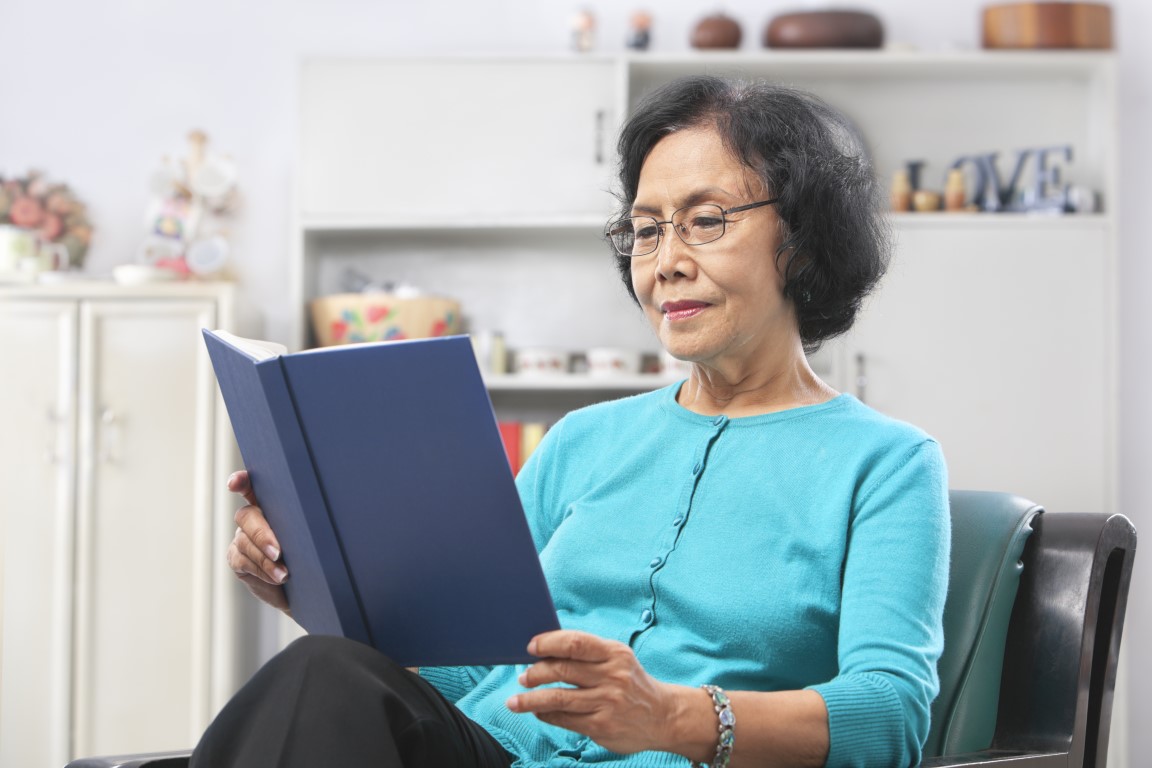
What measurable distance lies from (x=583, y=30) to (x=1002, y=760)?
8.53ft

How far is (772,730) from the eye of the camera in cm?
103

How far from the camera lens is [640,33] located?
3334 mm

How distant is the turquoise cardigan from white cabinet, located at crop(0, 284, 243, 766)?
6.26 feet

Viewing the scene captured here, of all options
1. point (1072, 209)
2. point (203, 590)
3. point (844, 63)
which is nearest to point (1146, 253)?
point (1072, 209)

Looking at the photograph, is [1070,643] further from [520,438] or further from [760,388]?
[520,438]

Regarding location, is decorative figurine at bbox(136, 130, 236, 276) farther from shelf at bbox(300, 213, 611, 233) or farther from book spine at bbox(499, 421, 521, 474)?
book spine at bbox(499, 421, 521, 474)

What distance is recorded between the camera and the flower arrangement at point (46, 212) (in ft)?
11.3

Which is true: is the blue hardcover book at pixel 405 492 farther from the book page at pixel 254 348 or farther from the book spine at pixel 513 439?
the book spine at pixel 513 439

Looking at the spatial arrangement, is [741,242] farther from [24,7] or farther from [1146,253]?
[24,7]

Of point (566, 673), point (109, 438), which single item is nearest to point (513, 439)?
point (109, 438)

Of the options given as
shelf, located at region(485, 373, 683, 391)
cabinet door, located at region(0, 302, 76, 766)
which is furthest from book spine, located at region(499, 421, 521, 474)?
cabinet door, located at region(0, 302, 76, 766)

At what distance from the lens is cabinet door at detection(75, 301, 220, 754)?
122 inches

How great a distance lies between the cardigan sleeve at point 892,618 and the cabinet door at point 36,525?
2.50 metres

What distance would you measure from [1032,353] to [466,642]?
249 centimetres
